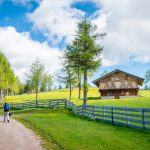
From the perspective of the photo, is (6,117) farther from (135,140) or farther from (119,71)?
(119,71)

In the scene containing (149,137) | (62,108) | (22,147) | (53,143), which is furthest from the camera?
(62,108)

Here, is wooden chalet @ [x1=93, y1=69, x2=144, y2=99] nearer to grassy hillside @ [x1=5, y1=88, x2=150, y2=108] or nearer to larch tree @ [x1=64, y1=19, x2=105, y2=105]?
grassy hillside @ [x1=5, y1=88, x2=150, y2=108]

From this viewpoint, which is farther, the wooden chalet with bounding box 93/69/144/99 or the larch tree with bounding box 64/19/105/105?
the wooden chalet with bounding box 93/69/144/99

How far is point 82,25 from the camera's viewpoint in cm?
4594

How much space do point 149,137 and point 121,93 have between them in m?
57.1

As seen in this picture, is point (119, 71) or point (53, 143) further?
point (119, 71)

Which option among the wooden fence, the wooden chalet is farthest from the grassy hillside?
the wooden fence

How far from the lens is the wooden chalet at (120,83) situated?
2889 inches

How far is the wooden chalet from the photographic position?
73.4 metres

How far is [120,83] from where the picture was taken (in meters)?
73.8

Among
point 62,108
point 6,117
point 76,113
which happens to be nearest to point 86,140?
point 6,117

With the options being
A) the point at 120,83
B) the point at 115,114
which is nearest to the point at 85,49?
the point at 115,114

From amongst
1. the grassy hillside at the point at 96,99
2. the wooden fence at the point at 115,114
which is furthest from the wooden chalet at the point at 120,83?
the wooden fence at the point at 115,114

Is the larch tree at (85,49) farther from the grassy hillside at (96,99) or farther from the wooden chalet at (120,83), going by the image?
the wooden chalet at (120,83)
